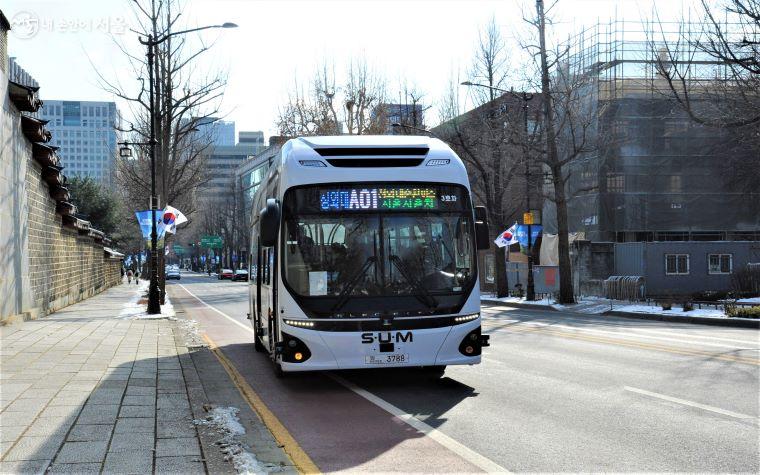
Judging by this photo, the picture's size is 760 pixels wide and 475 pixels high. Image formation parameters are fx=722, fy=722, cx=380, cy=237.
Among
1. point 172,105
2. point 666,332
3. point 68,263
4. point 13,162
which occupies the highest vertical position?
point 172,105

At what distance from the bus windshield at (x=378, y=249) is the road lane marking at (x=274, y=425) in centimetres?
150

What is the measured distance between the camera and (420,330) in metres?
9.27

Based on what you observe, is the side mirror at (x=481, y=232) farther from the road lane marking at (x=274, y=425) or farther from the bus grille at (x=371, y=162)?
the road lane marking at (x=274, y=425)

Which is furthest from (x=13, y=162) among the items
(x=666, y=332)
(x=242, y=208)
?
(x=242, y=208)

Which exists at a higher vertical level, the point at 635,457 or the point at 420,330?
the point at 420,330

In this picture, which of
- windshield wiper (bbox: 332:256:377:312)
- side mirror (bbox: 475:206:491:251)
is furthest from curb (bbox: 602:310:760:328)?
windshield wiper (bbox: 332:256:377:312)

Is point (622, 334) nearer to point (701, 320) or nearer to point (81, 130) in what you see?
point (701, 320)

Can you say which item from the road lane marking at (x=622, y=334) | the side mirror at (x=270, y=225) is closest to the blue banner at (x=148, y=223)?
the road lane marking at (x=622, y=334)

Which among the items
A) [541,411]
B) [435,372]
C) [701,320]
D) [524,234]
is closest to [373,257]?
[435,372]

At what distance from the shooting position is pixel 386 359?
30.0 ft

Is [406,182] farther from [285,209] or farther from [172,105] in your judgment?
[172,105]

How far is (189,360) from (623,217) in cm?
3405

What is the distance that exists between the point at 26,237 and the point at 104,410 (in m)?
→ 14.7

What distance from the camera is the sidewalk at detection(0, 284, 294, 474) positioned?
586 cm
